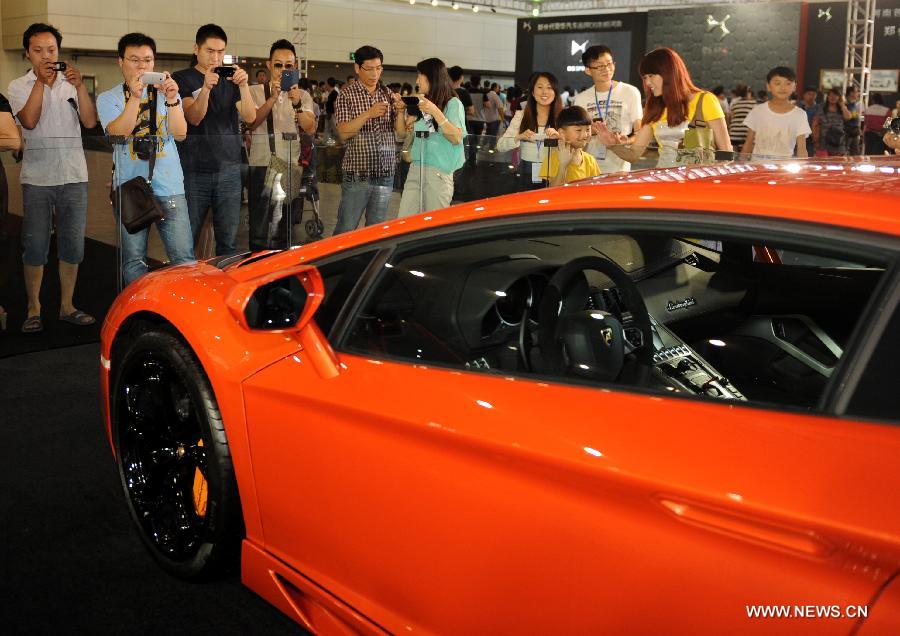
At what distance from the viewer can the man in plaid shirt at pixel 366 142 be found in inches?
263

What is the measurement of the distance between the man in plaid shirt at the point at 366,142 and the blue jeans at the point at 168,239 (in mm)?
1383

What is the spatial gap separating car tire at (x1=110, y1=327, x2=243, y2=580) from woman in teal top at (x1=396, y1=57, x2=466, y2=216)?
12.8ft

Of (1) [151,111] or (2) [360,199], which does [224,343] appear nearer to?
(1) [151,111]

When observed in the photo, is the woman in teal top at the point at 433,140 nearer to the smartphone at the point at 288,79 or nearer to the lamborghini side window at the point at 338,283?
the smartphone at the point at 288,79

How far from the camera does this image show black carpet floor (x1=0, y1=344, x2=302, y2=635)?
255 cm

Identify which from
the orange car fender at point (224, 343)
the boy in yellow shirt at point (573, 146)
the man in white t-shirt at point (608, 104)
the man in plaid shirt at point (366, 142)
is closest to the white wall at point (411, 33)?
the man in plaid shirt at point (366, 142)

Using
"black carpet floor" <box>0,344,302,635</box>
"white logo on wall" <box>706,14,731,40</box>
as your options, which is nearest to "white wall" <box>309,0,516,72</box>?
"white logo on wall" <box>706,14,731,40</box>

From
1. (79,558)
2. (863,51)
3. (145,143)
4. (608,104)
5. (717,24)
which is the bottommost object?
(79,558)

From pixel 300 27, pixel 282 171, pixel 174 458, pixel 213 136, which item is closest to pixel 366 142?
pixel 282 171

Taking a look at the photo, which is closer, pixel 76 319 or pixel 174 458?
pixel 174 458

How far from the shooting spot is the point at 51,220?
17.6 feet

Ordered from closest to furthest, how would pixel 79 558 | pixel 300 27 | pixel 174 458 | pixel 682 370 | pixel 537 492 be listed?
pixel 537 492 → pixel 682 370 → pixel 174 458 → pixel 79 558 → pixel 300 27

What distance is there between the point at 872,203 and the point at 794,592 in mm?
633

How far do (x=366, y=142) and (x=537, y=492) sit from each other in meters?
5.35
